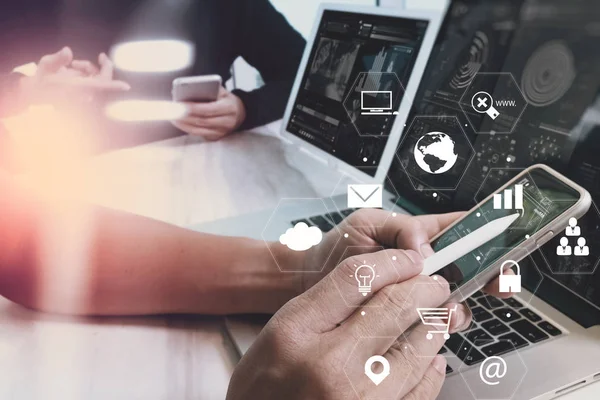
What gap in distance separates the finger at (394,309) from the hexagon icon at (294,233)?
0.13 meters

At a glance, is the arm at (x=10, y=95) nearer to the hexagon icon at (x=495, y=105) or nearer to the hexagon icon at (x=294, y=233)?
the hexagon icon at (x=294, y=233)

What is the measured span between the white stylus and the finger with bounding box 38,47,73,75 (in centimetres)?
41

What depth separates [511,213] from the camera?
0.43 m

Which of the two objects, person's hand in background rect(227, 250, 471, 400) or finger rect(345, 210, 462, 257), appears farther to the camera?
finger rect(345, 210, 462, 257)

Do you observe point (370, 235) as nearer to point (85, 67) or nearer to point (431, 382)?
point (431, 382)

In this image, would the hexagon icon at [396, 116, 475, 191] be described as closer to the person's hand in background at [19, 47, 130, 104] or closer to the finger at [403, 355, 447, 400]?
the finger at [403, 355, 447, 400]

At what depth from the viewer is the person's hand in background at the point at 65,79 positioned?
51 cm

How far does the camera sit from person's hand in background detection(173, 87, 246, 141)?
1.89 feet

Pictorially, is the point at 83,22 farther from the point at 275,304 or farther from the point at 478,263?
the point at 478,263

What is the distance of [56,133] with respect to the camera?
21.2 inches

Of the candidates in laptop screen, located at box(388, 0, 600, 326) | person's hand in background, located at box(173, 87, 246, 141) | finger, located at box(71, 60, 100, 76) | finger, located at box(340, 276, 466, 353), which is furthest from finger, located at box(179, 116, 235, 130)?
finger, located at box(340, 276, 466, 353)

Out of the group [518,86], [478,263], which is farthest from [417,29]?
[478,263]

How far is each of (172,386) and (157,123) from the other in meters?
0.29

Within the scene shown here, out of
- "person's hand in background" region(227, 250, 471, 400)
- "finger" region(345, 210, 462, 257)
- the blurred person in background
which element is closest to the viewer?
"person's hand in background" region(227, 250, 471, 400)
